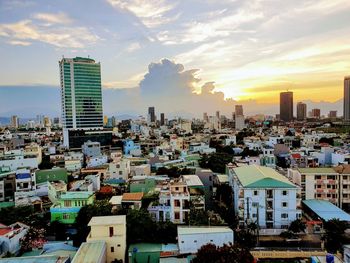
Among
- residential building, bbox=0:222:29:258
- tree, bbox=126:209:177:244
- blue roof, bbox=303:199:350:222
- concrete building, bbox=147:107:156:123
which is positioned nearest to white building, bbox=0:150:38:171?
residential building, bbox=0:222:29:258

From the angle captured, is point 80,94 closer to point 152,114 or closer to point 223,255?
point 223,255

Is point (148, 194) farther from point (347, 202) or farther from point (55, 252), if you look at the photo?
point (347, 202)

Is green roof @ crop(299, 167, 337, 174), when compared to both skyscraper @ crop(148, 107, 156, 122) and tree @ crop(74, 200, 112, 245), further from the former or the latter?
skyscraper @ crop(148, 107, 156, 122)

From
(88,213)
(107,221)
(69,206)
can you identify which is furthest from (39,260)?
(69,206)

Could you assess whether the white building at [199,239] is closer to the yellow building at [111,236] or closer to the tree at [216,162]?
the yellow building at [111,236]

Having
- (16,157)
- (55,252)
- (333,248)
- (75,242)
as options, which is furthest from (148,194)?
(16,157)

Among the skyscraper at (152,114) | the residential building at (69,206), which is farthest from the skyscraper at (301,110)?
the residential building at (69,206)
